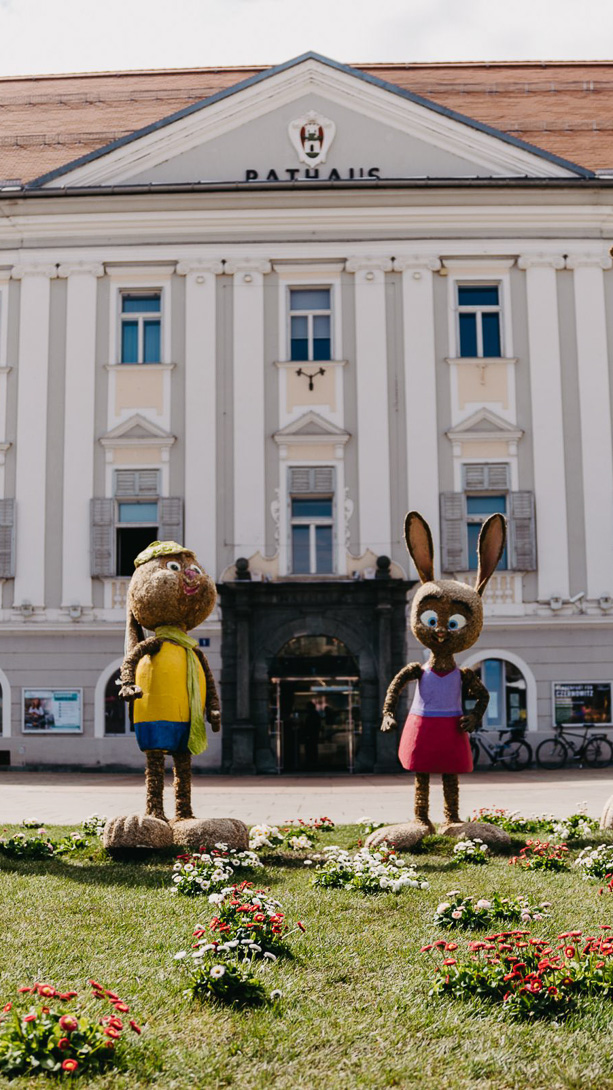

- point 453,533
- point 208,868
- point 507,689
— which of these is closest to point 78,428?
point 453,533

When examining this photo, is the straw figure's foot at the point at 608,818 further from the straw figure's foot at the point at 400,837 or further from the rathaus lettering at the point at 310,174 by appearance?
the rathaus lettering at the point at 310,174

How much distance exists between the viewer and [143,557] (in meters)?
9.66

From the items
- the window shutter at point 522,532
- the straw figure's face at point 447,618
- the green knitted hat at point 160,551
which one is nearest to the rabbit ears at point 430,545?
the straw figure's face at point 447,618

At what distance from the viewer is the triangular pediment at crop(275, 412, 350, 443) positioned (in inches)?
815

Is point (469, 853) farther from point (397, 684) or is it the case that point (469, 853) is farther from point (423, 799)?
point (397, 684)

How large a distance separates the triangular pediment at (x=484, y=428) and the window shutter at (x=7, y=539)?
841cm

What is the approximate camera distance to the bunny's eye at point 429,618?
31.3 feet

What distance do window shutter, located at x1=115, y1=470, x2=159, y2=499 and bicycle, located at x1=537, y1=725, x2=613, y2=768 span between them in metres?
8.62

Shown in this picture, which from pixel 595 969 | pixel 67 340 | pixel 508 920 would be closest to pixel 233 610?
pixel 67 340

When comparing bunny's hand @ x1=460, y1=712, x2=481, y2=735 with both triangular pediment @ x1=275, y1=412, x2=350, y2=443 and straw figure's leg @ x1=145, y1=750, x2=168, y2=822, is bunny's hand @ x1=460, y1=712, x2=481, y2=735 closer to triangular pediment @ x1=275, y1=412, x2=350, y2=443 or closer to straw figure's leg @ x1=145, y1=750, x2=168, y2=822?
straw figure's leg @ x1=145, y1=750, x2=168, y2=822

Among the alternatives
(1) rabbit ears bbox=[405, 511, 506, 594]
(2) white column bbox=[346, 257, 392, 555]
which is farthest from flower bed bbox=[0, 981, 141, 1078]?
(2) white column bbox=[346, 257, 392, 555]

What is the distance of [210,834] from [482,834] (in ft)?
7.60

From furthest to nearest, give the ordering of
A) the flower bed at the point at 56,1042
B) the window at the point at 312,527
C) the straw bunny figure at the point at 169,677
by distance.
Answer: the window at the point at 312,527 < the straw bunny figure at the point at 169,677 < the flower bed at the point at 56,1042

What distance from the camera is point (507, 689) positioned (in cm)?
2011
